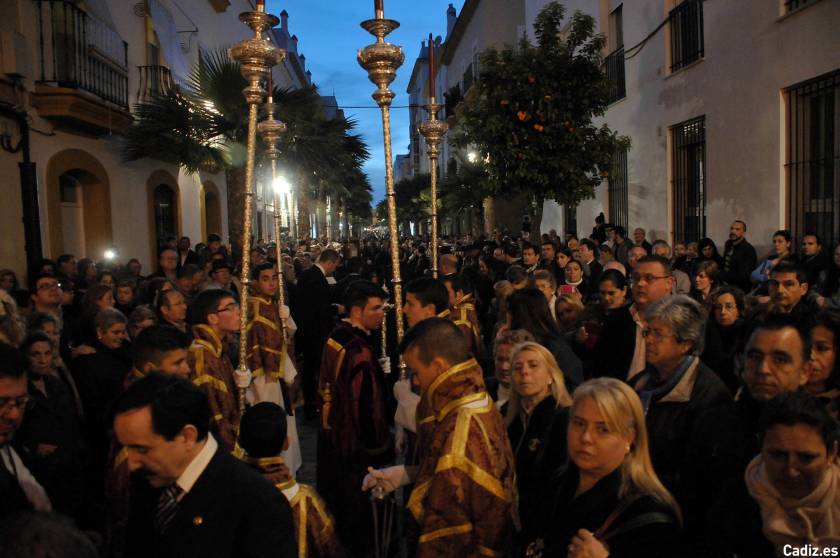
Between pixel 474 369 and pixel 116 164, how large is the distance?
13036mm

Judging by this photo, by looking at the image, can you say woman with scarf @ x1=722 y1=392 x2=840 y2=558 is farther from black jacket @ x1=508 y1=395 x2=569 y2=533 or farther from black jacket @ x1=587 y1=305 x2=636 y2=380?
black jacket @ x1=587 y1=305 x2=636 y2=380

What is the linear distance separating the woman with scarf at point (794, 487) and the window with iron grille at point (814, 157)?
24.4 feet

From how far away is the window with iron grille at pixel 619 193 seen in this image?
15.5 m

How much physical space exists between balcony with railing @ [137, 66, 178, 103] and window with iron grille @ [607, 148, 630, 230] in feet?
33.4

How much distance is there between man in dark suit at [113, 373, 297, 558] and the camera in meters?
2.10

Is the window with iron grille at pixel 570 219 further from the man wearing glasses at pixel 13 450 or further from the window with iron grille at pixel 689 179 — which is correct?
the man wearing glasses at pixel 13 450

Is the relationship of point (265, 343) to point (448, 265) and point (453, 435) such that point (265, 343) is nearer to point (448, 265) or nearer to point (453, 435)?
point (448, 265)

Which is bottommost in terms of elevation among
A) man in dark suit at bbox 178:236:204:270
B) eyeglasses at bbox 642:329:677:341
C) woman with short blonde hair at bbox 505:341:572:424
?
woman with short blonde hair at bbox 505:341:572:424

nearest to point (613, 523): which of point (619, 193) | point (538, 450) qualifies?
point (538, 450)

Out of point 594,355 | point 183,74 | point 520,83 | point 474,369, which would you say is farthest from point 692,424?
point 183,74

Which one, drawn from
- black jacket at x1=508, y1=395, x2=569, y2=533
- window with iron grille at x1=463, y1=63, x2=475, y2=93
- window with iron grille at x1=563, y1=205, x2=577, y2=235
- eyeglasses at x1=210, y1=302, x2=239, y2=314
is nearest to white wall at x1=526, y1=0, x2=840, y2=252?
window with iron grille at x1=563, y1=205, x2=577, y2=235

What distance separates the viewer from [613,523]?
2215mm

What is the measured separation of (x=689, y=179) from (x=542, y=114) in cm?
366

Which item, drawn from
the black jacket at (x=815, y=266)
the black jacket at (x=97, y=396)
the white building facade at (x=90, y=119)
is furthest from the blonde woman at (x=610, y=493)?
the white building facade at (x=90, y=119)
